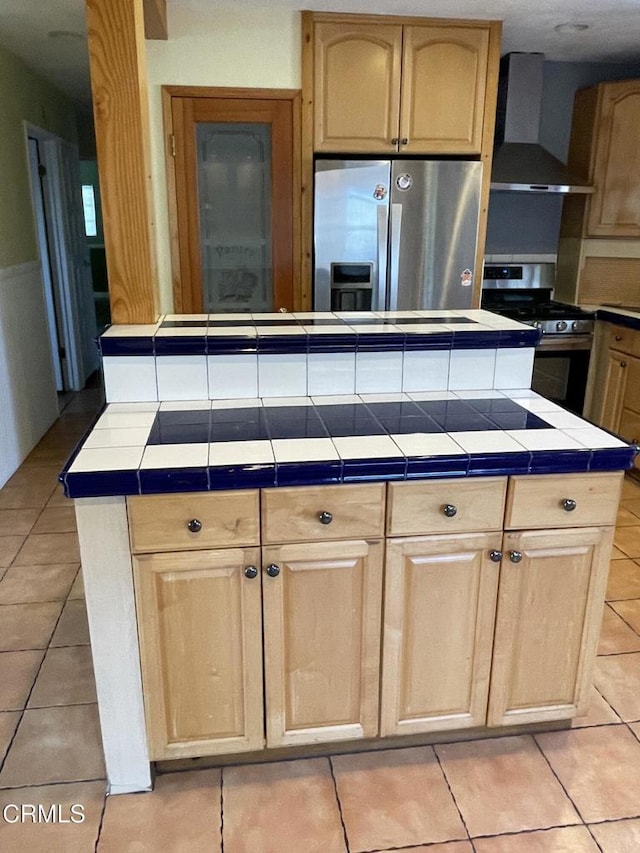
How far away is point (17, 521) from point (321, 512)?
83.5 inches

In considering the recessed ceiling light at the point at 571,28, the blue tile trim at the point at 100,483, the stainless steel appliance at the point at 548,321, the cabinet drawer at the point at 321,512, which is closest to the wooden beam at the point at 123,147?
the blue tile trim at the point at 100,483

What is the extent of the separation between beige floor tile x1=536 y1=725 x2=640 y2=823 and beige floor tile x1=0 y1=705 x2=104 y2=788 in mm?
1199

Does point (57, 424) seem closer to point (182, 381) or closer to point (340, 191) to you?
point (340, 191)

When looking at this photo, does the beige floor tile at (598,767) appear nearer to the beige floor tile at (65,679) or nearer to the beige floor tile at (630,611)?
the beige floor tile at (630,611)

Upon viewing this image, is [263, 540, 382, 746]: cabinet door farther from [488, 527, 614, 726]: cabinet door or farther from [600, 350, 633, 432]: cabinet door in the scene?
[600, 350, 633, 432]: cabinet door

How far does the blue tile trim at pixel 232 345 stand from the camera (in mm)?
1835

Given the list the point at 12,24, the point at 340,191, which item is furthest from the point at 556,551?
the point at 12,24

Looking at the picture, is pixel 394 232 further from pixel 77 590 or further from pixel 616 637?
pixel 77 590

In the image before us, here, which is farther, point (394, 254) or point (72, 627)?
point (394, 254)

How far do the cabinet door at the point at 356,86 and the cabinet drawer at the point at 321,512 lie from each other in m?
2.34

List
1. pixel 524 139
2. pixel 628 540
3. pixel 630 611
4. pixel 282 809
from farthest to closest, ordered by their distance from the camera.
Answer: pixel 524 139
pixel 628 540
pixel 630 611
pixel 282 809

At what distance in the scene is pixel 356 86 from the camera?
3191mm

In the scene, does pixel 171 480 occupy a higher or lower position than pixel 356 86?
lower

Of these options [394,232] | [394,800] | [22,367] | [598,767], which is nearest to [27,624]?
[394,800]
